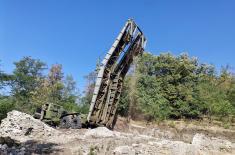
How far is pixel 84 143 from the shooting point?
Result: 10656mm

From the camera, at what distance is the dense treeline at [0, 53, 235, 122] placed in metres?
26.4

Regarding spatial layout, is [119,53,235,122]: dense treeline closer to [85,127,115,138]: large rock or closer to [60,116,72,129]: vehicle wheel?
[60,116,72,129]: vehicle wheel

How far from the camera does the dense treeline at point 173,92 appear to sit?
1049 inches

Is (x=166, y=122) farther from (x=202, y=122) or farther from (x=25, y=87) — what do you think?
(x=25, y=87)

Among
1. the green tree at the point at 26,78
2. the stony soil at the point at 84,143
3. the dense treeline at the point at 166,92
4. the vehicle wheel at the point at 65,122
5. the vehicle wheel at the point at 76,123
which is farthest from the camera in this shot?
the green tree at the point at 26,78

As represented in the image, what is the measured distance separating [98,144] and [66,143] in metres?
1.23

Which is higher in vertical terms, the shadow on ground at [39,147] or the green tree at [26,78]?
the green tree at [26,78]

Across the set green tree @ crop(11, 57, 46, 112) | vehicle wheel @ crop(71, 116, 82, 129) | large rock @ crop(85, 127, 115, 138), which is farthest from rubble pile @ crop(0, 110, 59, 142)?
green tree @ crop(11, 57, 46, 112)

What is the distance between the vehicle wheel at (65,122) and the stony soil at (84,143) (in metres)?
1.95

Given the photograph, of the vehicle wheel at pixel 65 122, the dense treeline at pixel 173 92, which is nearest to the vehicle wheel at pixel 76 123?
the vehicle wheel at pixel 65 122

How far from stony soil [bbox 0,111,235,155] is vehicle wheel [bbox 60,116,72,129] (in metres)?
1.95

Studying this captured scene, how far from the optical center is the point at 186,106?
94.4 ft

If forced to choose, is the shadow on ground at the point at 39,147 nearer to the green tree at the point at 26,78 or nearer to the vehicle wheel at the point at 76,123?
the vehicle wheel at the point at 76,123

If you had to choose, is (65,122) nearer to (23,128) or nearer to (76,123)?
(76,123)
